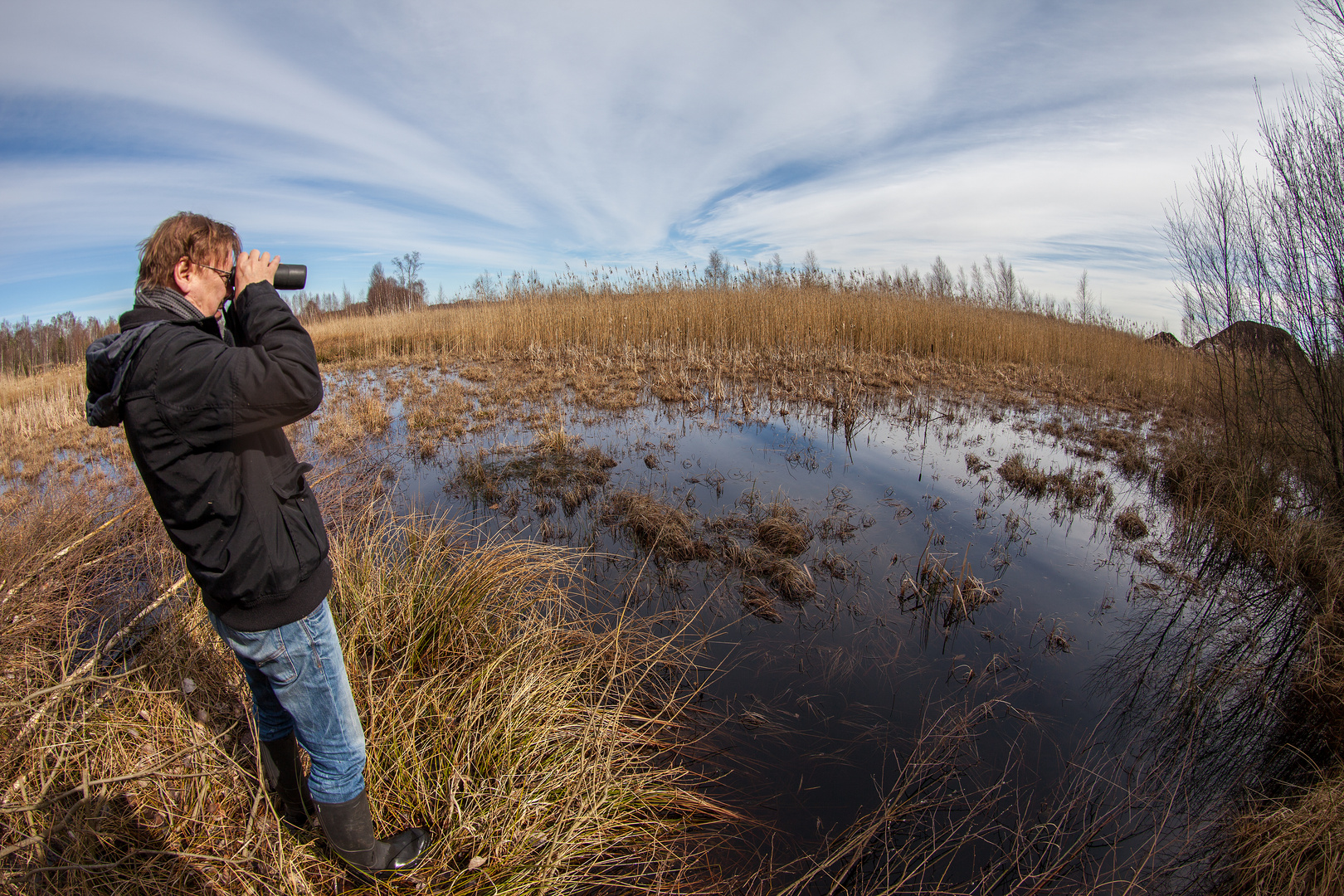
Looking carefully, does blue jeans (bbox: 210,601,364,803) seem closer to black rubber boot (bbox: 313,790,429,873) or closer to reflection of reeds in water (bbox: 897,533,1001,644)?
black rubber boot (bbox: 313,790,429,873)

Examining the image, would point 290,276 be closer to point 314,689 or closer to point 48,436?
point 314,689

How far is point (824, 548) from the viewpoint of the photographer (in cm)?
438

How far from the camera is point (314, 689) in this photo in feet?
4.96

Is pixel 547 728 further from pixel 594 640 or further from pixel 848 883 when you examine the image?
pixel 848 883

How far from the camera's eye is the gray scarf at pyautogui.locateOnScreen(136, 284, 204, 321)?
133 centimetres

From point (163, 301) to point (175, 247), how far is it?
0.18 m

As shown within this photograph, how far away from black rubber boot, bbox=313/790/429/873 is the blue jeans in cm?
4

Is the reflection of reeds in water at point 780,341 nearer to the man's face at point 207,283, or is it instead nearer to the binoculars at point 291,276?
the binoculars at point 291,276

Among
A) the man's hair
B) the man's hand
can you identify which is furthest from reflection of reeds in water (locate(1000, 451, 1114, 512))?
the man's hair

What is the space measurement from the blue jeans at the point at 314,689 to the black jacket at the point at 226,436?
0.23ft

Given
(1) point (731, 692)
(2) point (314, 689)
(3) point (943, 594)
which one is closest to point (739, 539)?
(3) point (943, 594)

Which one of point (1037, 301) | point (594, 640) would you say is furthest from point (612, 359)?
point (1037, 301)

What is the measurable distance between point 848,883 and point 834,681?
109 cm

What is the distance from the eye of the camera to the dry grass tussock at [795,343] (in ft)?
38.1
